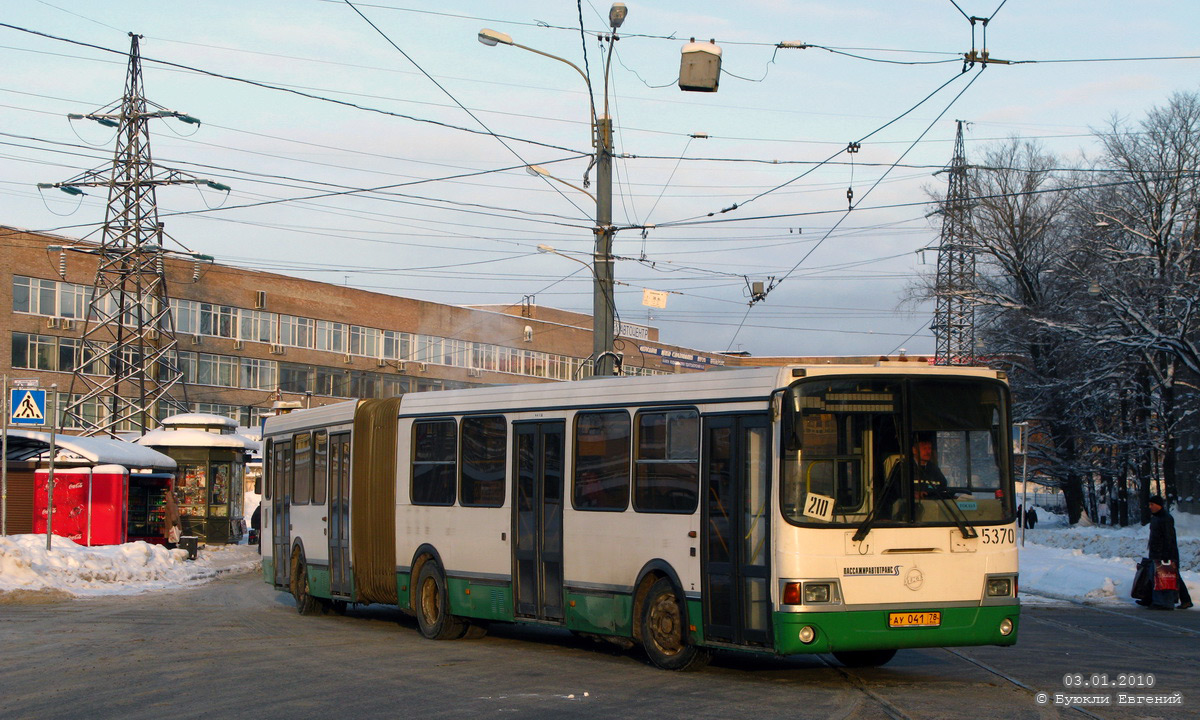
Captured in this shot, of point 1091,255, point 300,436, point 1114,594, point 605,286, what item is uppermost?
point 1091,255

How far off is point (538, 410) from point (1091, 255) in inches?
1256

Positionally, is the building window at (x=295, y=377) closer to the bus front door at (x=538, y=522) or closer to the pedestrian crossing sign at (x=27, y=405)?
the pedestrian crossing sign at (x=27, y=405)

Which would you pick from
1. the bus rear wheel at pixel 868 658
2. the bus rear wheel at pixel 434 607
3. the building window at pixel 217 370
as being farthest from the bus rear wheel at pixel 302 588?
the building window at pixel 217 370

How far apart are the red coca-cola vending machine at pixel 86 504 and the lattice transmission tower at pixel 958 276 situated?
2905cm

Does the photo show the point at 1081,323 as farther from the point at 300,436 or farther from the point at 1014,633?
the point at 1014,633

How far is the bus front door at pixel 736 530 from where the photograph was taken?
1088 cm

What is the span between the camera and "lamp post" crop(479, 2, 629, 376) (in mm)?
22500

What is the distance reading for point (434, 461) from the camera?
51.7ft

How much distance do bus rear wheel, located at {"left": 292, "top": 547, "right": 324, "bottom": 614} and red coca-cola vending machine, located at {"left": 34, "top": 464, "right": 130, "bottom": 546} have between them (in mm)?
14498

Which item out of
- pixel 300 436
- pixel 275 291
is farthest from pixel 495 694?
pixel 275 291

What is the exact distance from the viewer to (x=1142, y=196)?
40938 millimetres

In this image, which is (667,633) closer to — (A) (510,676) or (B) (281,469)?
(A) (510,676)

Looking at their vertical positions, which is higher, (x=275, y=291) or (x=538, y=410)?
(x=275, y=291)
